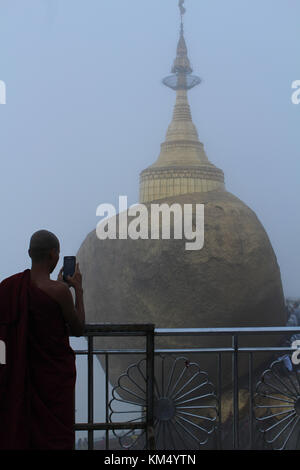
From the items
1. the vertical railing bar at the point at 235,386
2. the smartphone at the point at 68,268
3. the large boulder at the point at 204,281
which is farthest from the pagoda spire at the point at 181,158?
the smartphone at the point at 68,268

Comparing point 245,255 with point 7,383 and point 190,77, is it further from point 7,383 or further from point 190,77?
point 7,383

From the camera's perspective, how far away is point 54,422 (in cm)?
171

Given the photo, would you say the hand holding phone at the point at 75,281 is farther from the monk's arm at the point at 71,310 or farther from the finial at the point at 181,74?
the finial at the point at 181,74

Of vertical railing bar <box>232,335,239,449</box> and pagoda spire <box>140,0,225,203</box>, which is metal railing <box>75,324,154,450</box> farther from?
pagoda spire <box>140,0,225,203</box>

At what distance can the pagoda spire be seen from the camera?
7.25 metres

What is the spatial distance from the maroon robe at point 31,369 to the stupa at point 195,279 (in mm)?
4410

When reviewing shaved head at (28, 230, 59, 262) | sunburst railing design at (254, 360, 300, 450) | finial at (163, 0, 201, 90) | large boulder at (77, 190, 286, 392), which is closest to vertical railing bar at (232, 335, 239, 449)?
sunburst railing design at (254, 360, 300, 450)

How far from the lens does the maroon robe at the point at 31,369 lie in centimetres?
168

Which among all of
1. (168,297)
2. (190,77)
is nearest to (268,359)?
(168,297)

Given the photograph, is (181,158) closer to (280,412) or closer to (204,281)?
(204,281)

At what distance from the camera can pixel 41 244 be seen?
1721 millimetres

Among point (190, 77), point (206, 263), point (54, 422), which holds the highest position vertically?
point (190, 77)
